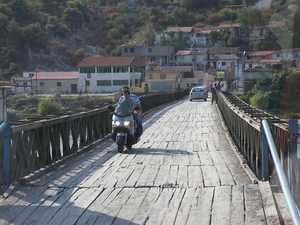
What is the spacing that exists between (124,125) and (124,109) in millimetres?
412

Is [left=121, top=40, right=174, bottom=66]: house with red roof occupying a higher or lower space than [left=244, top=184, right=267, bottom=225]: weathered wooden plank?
higher

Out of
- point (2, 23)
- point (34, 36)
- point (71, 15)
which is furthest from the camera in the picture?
point (71, 15)

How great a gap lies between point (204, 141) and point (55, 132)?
5.75m

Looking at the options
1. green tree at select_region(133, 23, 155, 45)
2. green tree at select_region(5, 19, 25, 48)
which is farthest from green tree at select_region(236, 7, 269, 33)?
green tree at select_region(5, 19, 25, 48)

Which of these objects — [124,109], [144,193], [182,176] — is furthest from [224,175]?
[124,109]

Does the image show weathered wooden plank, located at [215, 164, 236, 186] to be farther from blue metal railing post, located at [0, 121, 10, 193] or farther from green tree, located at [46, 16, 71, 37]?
green tree, located at [46, 16, 71, 37]

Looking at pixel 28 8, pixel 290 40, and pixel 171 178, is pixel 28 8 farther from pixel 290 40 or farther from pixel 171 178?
pixel 171 178

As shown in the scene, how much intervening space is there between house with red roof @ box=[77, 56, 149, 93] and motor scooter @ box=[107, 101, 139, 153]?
245 ft

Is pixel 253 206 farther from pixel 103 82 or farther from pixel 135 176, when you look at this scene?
pixel 103 82

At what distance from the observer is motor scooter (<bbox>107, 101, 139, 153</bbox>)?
15.0m

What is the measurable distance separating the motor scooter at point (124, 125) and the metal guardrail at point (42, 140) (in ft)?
2.79

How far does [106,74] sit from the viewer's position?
9181 cm

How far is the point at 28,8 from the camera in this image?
5714 inches

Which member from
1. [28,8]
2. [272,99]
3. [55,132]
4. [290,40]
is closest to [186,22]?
[28,8]
